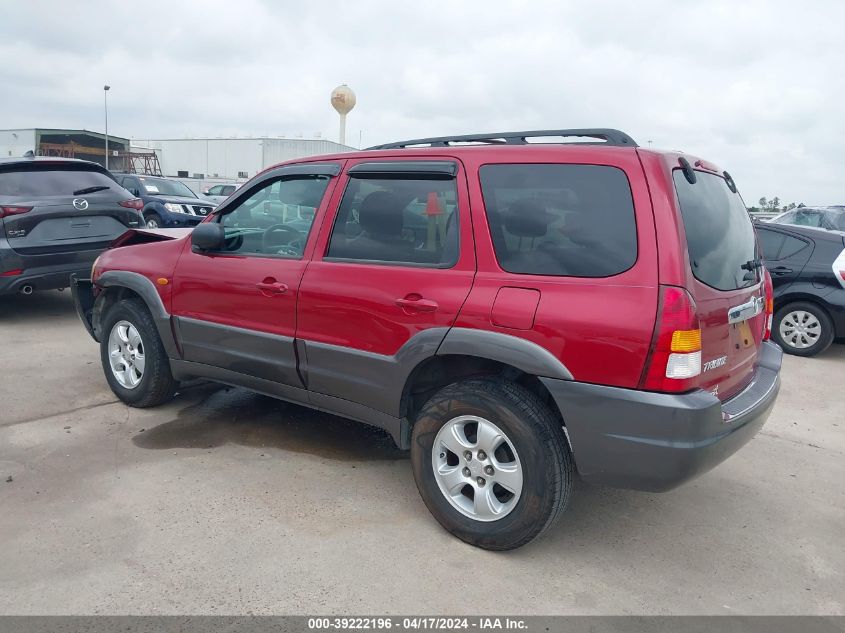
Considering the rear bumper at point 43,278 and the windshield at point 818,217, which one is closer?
the rear bumper at point 43,278

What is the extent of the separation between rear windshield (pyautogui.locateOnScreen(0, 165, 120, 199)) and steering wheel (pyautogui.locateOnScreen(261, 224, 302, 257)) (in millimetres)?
4176

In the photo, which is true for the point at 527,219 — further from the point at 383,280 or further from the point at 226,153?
the point at 226,153

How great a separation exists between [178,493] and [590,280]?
2.36 metres

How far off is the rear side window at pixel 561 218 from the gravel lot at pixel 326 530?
1353 millimetres

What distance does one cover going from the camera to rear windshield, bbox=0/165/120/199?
21.6 feet

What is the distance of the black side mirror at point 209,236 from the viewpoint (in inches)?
152

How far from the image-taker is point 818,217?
531 inches

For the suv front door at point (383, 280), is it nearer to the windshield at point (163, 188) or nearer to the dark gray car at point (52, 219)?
the dark gray car at point (52, 219)

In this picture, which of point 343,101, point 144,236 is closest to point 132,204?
point 144,236

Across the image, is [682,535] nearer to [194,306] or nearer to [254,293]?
[254,293]

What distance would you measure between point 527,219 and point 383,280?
778 mm

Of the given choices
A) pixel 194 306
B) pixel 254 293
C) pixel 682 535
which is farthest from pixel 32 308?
pixel 682 535

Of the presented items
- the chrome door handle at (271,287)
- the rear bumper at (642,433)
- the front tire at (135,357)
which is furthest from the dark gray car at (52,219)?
the rear bumper at (642,433)

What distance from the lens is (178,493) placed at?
342 cm
